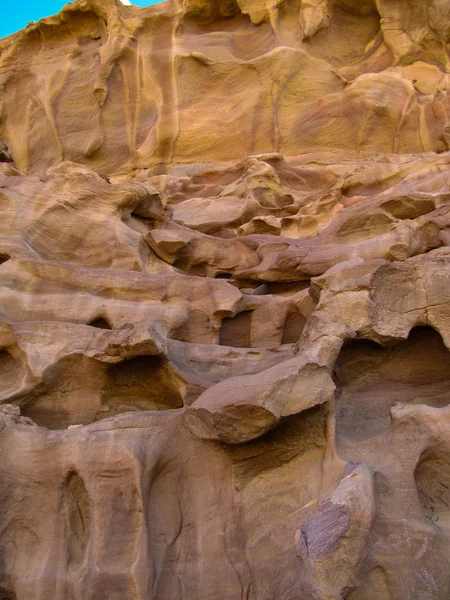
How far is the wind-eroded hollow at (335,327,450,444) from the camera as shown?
173 inches

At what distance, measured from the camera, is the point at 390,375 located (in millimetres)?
4660

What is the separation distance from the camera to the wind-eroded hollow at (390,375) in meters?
4.38

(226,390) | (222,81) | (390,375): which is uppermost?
(222,81)

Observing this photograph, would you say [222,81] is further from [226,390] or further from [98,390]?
[226,390]

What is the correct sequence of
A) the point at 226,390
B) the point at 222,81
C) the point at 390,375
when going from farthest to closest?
the point at 222,81 → the point at 390,375 → the point at 226,390

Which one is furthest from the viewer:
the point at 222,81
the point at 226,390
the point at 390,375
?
the point at 222,81

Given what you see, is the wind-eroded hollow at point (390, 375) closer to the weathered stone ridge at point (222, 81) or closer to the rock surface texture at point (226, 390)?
the rock surface texture at point (226, 390)

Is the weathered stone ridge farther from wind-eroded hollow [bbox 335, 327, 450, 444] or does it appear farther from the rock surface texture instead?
wind-eroded hollow [bbox 335, 327, 450, 444]

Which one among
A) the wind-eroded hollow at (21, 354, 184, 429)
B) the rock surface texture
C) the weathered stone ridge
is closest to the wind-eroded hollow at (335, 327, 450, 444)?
the rock surface texture

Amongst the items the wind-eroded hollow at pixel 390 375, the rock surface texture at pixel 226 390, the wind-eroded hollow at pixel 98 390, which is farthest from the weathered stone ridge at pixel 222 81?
the wind-eroded hollow at pixel 98 390

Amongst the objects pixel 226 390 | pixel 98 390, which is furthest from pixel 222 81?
pixel 226 390

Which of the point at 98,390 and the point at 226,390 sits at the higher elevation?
the point at 98,390

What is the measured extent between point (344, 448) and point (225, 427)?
2.63ft

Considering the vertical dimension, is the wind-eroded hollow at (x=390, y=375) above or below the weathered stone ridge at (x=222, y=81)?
below
